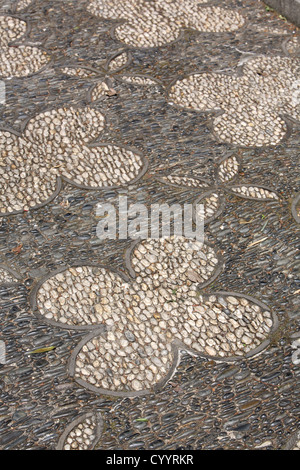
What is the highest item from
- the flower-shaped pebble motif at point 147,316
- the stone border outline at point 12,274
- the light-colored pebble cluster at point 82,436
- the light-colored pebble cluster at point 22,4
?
the light-colored pebble cluster at point 22,4

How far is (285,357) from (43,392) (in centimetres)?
99

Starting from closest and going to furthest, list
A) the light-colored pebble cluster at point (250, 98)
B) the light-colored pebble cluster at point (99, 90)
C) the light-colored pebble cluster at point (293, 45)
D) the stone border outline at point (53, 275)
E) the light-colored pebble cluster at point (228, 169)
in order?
1. the stone border outline at point (53, 275)
2. the light-colored pebble cluster at point (228, 169)
3. the light-colored pebble cluster at point (250, 98)
4. the light-colored pebble cluster at point (99, 90)
5. the light-colored pebble cluster at point (293, 45)

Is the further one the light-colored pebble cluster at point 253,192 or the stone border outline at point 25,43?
the stone border outline at point 25,43

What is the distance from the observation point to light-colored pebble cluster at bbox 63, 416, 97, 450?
2205mm

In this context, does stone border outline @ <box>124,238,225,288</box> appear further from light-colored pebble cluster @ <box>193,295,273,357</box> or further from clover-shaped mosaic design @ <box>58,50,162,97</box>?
clover-shaped mosaic design @ <box>58,50,162,97</box>

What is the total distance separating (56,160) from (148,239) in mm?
778

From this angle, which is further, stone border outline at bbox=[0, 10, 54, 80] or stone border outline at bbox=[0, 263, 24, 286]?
stone border outline at bbox=[0, 10, 54, 80]

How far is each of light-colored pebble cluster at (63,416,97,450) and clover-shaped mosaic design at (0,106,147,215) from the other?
125 cm

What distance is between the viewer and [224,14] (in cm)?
454

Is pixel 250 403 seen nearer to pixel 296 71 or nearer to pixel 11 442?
pixel 11 442

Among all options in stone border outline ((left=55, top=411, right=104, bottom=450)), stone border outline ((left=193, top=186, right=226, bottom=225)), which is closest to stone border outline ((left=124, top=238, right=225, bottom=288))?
stone border outline ((left=193, top=186, right=226, bottom=225))

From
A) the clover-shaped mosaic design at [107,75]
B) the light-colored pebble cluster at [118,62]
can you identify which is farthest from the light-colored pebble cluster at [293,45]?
the light-colored pebble cluster at [118,62]

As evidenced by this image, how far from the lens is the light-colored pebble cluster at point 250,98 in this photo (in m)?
3.60

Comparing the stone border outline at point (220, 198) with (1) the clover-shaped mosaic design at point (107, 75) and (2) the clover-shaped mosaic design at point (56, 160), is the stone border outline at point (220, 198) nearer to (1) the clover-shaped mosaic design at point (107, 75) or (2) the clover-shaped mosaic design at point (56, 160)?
(2) the clover-shaped mosaic design at point (56, 160)
